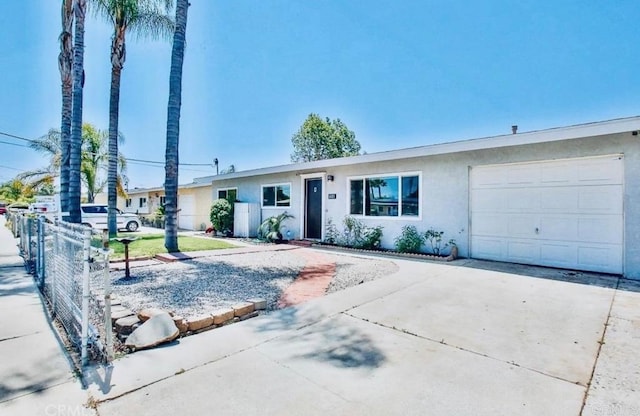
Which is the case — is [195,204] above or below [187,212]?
above

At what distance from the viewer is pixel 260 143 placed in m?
30.9

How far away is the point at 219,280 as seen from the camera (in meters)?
5.79

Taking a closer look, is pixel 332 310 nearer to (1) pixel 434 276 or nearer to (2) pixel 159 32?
(1) pixel 434 276

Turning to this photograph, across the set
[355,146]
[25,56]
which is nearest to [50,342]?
[25,56]

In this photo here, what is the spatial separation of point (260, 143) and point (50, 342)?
94.5ft

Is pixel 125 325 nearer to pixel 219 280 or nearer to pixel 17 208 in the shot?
pixel 219 280

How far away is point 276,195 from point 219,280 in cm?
775

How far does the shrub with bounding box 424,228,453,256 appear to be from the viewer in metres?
8.60

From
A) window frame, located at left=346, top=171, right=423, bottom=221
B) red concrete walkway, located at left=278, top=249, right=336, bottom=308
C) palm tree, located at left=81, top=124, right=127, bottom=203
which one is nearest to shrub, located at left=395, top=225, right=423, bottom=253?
window frame, located at left=346, top=171, right=423, bottom=221

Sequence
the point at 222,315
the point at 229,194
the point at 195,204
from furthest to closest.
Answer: the point at 195,204 < the point at 229,194 < the point at 222,315

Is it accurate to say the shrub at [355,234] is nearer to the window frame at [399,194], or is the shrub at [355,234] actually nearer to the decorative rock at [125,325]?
the window frame at [399,194]

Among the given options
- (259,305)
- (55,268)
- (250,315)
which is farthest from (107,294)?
(55,268)

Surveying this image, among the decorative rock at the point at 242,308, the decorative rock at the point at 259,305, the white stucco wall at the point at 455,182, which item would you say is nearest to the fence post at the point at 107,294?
the decorative rock at the point at 242,308

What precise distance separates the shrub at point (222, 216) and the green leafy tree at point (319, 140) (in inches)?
695
